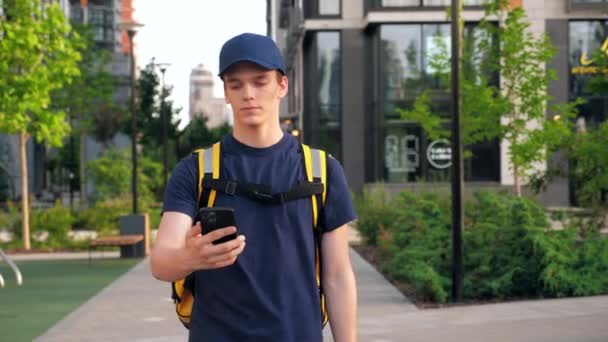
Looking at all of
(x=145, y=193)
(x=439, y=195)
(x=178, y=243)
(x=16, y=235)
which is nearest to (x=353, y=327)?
(x=178, y=243)

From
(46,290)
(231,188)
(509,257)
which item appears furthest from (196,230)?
(46,290)

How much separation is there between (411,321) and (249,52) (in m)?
8.39

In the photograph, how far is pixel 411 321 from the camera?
36.1 ft

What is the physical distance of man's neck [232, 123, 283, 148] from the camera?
3.08 meters

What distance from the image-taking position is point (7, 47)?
21.8 metres

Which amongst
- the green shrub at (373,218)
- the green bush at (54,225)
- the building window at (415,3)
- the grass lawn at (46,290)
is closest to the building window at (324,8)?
the building window at (415,3)

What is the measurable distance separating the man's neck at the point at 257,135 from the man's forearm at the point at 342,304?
0.47m

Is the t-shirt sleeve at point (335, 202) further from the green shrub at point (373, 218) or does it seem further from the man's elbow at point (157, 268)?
the green shrub at point (373, 218)

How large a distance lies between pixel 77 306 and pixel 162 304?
4.60ft

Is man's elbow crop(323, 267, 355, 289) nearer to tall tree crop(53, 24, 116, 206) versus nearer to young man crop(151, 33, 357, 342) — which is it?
young man crop(151, 33, 357, 342)

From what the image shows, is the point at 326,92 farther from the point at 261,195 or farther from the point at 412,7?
the point at 261,195

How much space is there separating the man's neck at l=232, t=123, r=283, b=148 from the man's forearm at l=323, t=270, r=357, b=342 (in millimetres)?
473

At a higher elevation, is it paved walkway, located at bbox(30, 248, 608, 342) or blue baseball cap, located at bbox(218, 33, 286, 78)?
blue baseball cap, located at bbox(218, 33, 286, 78)

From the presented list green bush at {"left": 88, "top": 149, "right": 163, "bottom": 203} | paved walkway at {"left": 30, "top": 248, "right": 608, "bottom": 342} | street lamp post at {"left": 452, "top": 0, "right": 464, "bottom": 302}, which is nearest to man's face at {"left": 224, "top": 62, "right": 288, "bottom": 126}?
paved walkway at {"left": 30, "top": 248, "right": 608, "bottom": 342}
